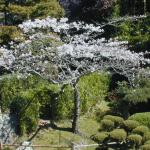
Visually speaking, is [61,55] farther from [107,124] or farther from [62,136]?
[107,124]

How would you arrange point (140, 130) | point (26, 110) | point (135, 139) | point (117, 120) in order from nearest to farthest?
point (135, 139)
point (140, 130)
point (26, 110)
point (117, 120)

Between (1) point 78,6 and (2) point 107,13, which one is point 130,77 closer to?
(2) point 107,13


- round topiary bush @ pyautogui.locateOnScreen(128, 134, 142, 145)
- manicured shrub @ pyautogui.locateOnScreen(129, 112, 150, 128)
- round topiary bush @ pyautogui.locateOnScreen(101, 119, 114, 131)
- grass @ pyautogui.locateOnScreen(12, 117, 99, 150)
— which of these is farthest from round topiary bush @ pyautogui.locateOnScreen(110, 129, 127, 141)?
manicured shrub @ pyautogui.locateOnScreen(129, 112, 150, 128)

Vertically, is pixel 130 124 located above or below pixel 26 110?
below

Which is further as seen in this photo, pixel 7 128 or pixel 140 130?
pixel 7 128

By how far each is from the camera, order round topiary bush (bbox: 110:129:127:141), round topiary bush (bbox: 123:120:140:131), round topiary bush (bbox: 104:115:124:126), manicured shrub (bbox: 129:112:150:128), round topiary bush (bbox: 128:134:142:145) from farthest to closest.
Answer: round topiary bush (bbox: 104:115:124:126)
manicured shrub (bbox: 129:112:150:128)
round topiary bush (bbox: 123:120:140:131)
round topiary bush (bbox: 110:129:127:141)
round topiary bush (bbox: 128:134:142:145)

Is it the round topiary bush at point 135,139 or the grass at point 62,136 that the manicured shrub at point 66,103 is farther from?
the round topiary bush at point 135,139

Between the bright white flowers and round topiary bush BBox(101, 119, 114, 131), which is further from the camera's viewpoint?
round topiary bush BBox(101, 119, 114, 131)

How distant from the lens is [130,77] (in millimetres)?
18734

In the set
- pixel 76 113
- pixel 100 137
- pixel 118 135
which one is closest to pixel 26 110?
pixel 76 113

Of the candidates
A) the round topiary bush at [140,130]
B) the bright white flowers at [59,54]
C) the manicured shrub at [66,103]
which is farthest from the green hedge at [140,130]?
the manicured shrub at [66,103]

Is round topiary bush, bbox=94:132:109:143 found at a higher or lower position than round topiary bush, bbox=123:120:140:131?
lower

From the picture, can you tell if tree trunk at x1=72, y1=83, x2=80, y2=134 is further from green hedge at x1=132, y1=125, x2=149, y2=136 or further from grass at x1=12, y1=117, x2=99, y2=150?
green hedge at x1=132, y1=125, x2=149, y2=136

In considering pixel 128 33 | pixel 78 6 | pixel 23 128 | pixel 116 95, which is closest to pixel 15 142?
pixel 23 128
